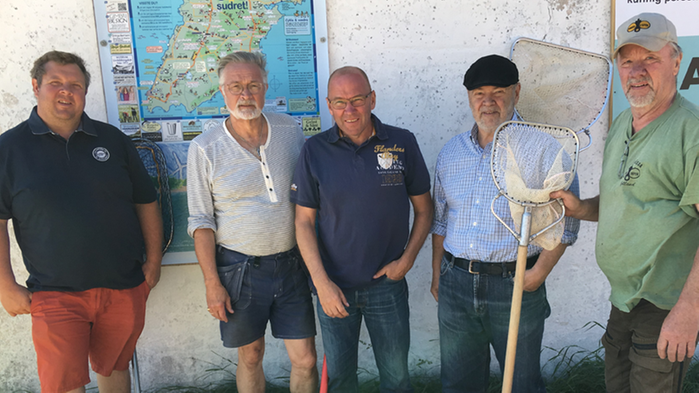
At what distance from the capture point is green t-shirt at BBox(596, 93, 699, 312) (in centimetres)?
184

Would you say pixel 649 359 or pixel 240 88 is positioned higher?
pixel 240 88

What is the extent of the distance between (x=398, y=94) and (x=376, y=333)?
1.69 metres

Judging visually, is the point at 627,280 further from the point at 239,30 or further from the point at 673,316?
the point at 239,30

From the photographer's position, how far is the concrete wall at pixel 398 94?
3.06 m

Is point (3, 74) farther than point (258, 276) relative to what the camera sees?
Yes

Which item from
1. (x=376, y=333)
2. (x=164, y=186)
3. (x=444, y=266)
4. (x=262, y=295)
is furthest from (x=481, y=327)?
(x=164, y=186)

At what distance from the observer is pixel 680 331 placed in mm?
1807

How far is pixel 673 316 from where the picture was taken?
182 centimetres

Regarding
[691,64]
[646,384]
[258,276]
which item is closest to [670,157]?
[646,384]

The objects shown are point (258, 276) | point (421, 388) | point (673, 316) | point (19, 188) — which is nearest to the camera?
point (673, 316)

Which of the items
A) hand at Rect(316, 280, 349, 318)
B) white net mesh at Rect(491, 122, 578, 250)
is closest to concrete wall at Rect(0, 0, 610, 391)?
hand at Rect(316, 280, 349, 318)

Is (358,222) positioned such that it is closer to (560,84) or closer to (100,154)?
(100,154)

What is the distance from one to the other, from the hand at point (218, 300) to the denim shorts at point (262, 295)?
0.15 ft

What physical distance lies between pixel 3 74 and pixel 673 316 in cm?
416
